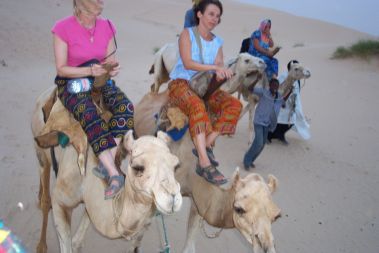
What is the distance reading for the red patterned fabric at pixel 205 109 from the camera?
3.38m

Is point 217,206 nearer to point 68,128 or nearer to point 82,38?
point 68,128

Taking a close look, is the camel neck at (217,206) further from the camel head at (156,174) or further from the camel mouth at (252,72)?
the camel mouth at (252,72)

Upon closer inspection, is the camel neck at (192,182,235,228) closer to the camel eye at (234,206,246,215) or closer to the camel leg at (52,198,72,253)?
the camel eye at (234,206,246,215)

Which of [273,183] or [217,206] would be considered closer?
[273,183]

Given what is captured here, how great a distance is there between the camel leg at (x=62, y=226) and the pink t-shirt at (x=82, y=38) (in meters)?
1.26

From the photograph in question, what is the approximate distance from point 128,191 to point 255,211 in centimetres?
86

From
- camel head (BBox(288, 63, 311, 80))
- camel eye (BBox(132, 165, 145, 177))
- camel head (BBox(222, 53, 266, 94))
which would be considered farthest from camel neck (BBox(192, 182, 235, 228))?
camel head (BBox(288, 63, 311, 80))

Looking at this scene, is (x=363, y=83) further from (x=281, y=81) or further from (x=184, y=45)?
(x=184, y=45)

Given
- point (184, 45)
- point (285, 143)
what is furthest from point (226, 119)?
point (285, 143)

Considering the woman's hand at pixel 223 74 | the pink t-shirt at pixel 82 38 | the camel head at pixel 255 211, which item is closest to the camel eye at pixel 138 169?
the camel head at pixel 255 211

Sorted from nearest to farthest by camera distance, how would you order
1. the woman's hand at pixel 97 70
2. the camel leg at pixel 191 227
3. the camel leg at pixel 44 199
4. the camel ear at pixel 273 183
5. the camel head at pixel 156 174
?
1. the camel head at pixel 156 174
2. the camel ear at pixel 273 183
3. the woman's hand at pixel 97 70
4. the camel leg at pixel 191 227
5. the camel leg at pixel 44 199

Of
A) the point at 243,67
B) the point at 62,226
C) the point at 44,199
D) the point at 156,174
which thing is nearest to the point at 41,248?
the point at 44,199

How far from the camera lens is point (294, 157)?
7062 mm

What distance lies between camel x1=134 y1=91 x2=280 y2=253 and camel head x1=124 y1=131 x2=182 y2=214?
683mm
